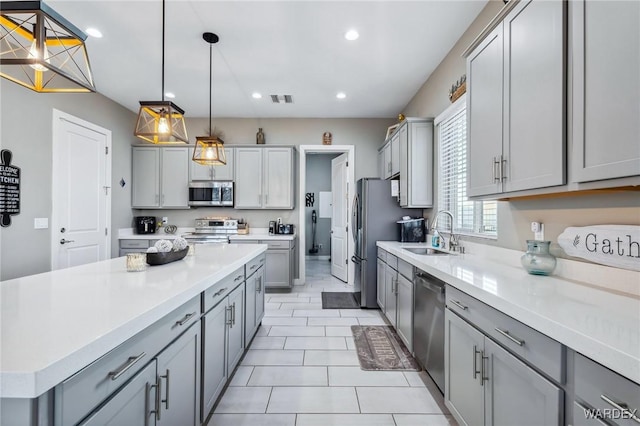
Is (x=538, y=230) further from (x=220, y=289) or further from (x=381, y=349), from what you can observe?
(x=220, y=289)

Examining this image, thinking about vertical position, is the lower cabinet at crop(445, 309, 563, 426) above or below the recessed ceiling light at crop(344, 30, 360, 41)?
below

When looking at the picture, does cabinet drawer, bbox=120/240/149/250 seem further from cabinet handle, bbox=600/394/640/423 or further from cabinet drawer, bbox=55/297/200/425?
cabinet handle, bbox=600/394/640/423

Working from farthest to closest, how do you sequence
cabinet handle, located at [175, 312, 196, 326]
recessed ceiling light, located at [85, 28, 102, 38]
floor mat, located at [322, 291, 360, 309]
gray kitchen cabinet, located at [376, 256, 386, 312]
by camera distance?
floor mat, located at [322, 291, 360, 309] < gray kitchen cabinet, located at [376, 256, 386, 312] < recessed ceiling light, located at [85, 28, 102, 38] < cabinet handle, located at [175, 312, 196, 326]

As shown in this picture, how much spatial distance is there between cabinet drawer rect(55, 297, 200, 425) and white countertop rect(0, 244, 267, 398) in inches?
1.8

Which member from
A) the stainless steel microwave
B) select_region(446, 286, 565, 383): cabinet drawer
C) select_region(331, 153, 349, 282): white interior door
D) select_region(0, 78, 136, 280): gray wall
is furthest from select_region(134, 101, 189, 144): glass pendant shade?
Answer: select_region(331, 153, 349, 282): white interior door

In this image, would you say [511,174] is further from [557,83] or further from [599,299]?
[599,299]

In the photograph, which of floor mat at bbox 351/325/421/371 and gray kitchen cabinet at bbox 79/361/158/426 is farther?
floor mat at bbox 351/325/421/371

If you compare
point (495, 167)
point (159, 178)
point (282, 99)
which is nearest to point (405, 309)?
point (495, 167)

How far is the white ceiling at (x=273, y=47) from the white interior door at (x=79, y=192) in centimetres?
74

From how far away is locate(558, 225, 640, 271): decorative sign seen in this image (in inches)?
49.4

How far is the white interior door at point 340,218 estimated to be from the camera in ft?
18.0

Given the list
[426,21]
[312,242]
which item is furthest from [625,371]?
[312,242]

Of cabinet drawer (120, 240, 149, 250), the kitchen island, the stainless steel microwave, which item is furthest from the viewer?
the stainless steel microwave

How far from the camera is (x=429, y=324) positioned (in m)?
2.14
